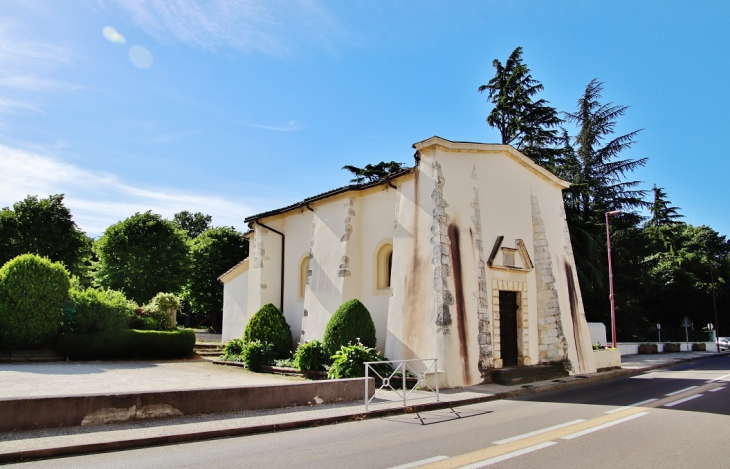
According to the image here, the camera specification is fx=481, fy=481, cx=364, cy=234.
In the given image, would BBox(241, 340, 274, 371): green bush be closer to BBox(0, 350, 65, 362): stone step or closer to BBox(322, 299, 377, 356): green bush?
BBox(322, 299, 377, 356): green bush

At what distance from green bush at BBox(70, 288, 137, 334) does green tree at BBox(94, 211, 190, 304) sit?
44.9 feet

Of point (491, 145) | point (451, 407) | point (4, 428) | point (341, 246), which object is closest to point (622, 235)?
point (491, 145)

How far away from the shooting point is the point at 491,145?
1648 cm

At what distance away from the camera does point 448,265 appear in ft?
46.2

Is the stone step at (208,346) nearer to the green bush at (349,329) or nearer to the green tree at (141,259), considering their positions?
the green tree at (141,259)

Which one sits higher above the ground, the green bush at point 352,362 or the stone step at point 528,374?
the green bush at point 352,362

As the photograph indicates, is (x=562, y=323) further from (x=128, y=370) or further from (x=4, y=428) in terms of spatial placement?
(x=4, y=428)

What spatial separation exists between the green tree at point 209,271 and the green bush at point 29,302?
22.1 m

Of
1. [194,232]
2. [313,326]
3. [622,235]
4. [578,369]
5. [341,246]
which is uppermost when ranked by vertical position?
[194,232]

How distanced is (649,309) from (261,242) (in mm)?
39820

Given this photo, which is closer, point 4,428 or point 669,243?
point 4,428

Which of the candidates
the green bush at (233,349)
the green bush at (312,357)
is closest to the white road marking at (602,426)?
the green bush at (312,357)

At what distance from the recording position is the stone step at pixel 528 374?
14.1m

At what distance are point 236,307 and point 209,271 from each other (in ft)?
59.5
